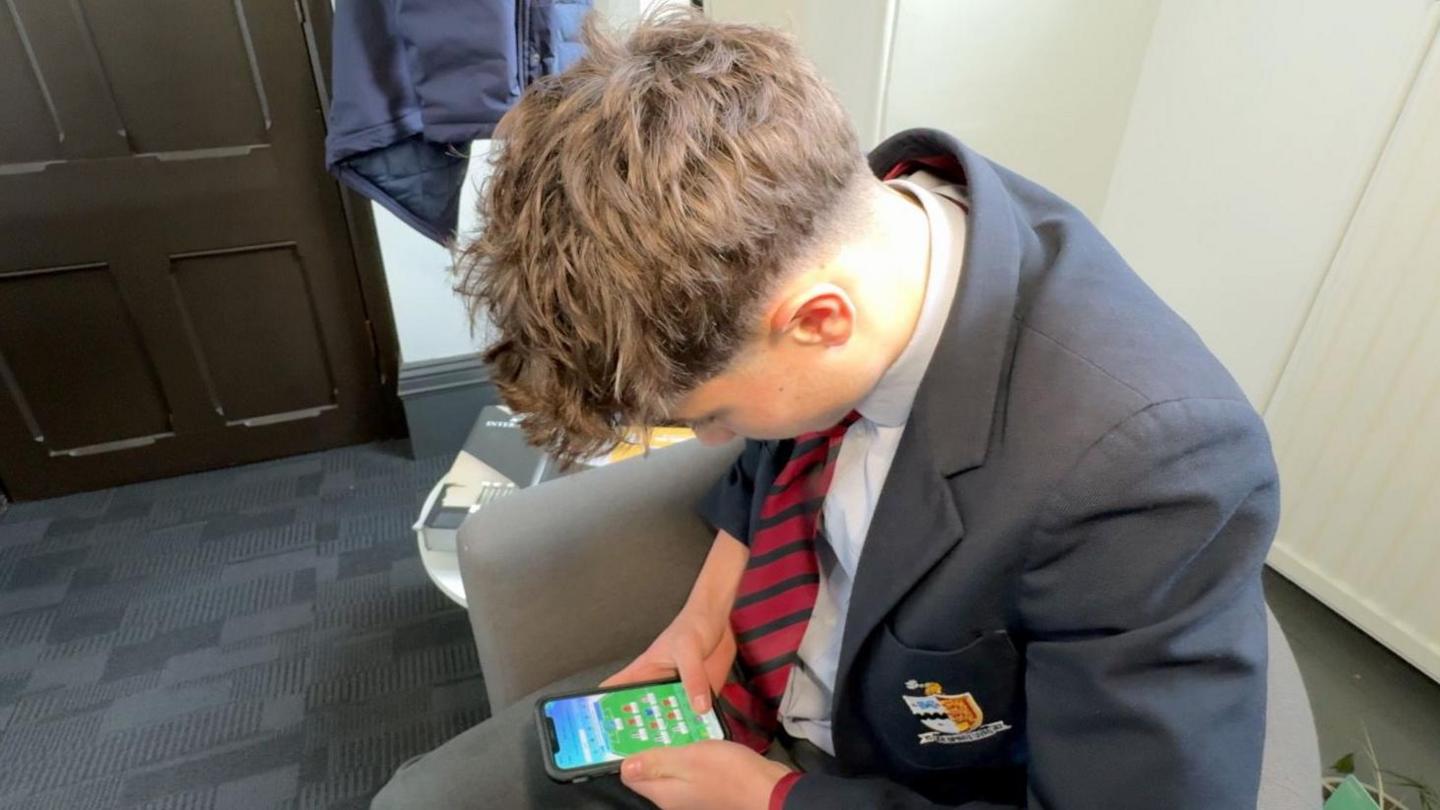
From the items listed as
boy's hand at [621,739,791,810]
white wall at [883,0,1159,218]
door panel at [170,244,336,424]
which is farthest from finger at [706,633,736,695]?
door panel at [170,244,336,424]

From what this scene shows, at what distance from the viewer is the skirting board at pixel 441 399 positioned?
1813 millimetres

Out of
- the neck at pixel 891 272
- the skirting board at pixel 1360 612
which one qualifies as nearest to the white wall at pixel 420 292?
the neck at pixel 891 272

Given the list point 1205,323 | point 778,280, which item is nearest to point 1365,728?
point 1205,323

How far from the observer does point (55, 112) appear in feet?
4.75

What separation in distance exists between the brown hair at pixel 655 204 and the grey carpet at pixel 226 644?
104cm

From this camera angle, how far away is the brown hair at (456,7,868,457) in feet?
1.59

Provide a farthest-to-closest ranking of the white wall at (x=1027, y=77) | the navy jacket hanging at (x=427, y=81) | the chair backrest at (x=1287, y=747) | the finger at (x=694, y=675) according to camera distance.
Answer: the white wall at (x=1027, y=77) < the navy jacket hanging at (x=427, y=81) < the finger at (x=694, y=675) < the chair backrest at (x=1287, y=747)

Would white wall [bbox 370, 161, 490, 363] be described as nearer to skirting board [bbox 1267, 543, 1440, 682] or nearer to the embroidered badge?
the embroidered badge

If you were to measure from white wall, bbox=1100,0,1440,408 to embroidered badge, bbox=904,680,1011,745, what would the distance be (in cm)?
103

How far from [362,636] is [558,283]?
1228 millimetres

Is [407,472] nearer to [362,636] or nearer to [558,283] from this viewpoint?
[362,636]

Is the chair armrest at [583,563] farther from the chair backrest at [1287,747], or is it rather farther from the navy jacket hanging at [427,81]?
the chair backrest at [1287,747]

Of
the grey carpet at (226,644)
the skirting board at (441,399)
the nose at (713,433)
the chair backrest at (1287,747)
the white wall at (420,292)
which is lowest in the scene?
the grey carpet at (226,644)

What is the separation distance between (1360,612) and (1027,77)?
1013 millimetres
